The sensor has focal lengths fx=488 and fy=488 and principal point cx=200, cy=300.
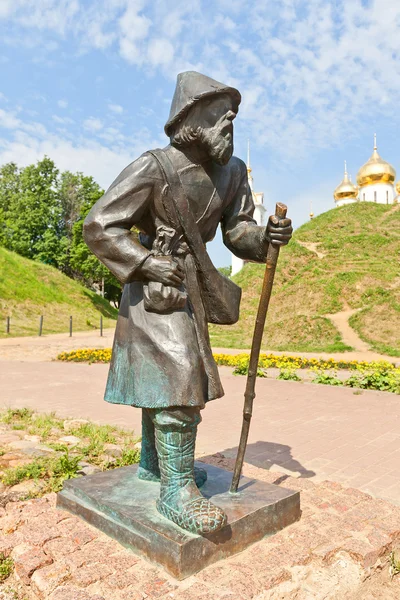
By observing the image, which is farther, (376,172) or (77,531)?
(376,172)

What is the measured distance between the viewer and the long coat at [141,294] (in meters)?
2.32

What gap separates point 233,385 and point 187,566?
707 centimetres

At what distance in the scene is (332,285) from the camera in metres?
21.4

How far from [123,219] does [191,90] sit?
717 millimetres

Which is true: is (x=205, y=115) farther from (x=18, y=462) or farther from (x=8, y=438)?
(x=8, y=438)

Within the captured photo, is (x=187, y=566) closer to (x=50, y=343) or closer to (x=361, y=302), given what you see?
(x=50, y=343)

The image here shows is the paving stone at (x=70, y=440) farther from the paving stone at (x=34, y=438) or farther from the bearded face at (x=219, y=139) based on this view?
the bearded face at (x=219, y=139)

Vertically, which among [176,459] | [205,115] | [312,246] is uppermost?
[312,246]

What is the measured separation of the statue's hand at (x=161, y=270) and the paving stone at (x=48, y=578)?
1371mm

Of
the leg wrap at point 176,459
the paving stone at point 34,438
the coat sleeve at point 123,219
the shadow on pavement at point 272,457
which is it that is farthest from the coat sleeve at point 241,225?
the paving stone at point 34,438

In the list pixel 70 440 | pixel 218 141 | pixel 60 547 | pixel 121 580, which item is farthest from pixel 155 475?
pixel 70 440

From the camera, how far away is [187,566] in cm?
211

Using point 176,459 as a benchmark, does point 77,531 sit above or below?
below

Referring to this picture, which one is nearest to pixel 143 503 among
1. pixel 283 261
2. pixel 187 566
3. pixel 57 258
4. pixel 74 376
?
pixel 187 566
